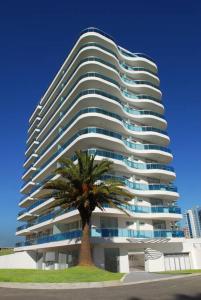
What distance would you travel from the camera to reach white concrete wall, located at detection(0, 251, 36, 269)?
48.1m

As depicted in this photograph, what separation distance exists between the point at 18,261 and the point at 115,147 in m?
26.3

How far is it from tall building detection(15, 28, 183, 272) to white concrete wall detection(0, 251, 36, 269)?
1.06m

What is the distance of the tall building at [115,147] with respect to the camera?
38.6 m

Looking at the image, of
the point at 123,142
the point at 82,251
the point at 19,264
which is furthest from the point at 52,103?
the point at 82,251

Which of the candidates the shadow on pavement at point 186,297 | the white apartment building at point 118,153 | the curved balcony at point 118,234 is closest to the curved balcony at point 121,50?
the white apartment building at point 118,153

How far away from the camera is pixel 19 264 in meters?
51.7

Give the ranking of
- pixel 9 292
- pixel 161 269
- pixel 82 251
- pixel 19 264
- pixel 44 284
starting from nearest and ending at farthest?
pixel 9 292, pixel 44 284, pixel 82 251, pixel 161 269, pixel 19 264

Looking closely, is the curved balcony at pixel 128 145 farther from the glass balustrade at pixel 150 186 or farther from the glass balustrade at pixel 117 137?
the glass balustrade at pixel 150 186

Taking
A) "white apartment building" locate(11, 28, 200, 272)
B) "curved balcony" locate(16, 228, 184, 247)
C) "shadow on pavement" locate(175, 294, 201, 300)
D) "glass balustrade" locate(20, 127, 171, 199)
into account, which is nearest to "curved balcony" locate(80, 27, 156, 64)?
"white apartment building" locate(11, 28, 200, 272)

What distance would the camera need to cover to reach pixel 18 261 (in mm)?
51938

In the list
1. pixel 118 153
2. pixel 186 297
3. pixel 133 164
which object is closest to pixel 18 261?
pixel 118 153

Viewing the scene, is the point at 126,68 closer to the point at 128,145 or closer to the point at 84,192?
the point at 128,145

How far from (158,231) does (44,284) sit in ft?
78.3

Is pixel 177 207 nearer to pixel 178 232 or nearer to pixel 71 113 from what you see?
pixel 178 232
